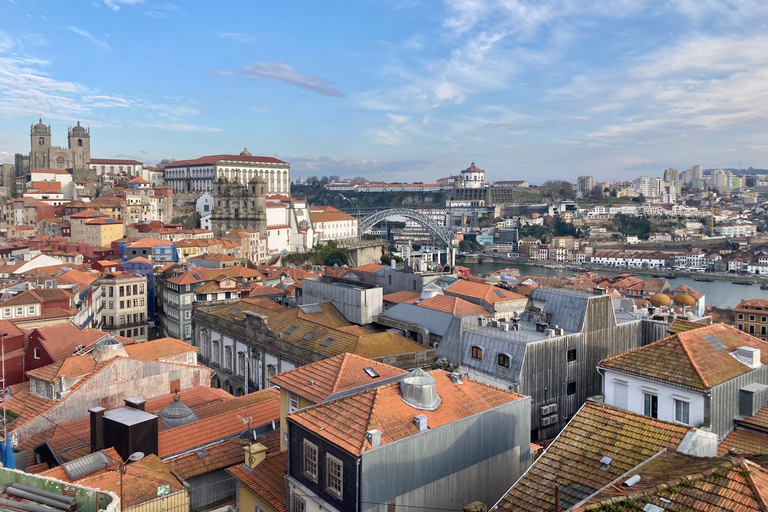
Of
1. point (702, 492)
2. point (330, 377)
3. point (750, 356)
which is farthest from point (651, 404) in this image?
point (702, 492)

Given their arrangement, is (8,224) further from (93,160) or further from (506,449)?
(506,449)

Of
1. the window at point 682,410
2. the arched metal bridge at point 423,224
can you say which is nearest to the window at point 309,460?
the window at point 682,410

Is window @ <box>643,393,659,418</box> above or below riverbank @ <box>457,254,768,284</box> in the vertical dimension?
above

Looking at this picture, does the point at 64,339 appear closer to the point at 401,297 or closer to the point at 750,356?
the point at 401,297

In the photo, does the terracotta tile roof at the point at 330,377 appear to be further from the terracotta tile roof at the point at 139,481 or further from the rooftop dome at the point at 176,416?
the rooftop dome at the point at 176,416

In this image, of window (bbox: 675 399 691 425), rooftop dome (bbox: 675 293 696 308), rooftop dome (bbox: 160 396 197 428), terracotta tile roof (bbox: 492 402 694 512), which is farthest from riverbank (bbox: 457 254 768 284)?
rooftop dome (bbox: 160 396 197 428)

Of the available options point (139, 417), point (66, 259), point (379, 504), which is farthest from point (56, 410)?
point (66, 259)

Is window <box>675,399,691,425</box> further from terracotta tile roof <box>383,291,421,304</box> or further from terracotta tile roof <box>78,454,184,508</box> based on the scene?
terracotta tile roof <box>383,291,421,304</box>
